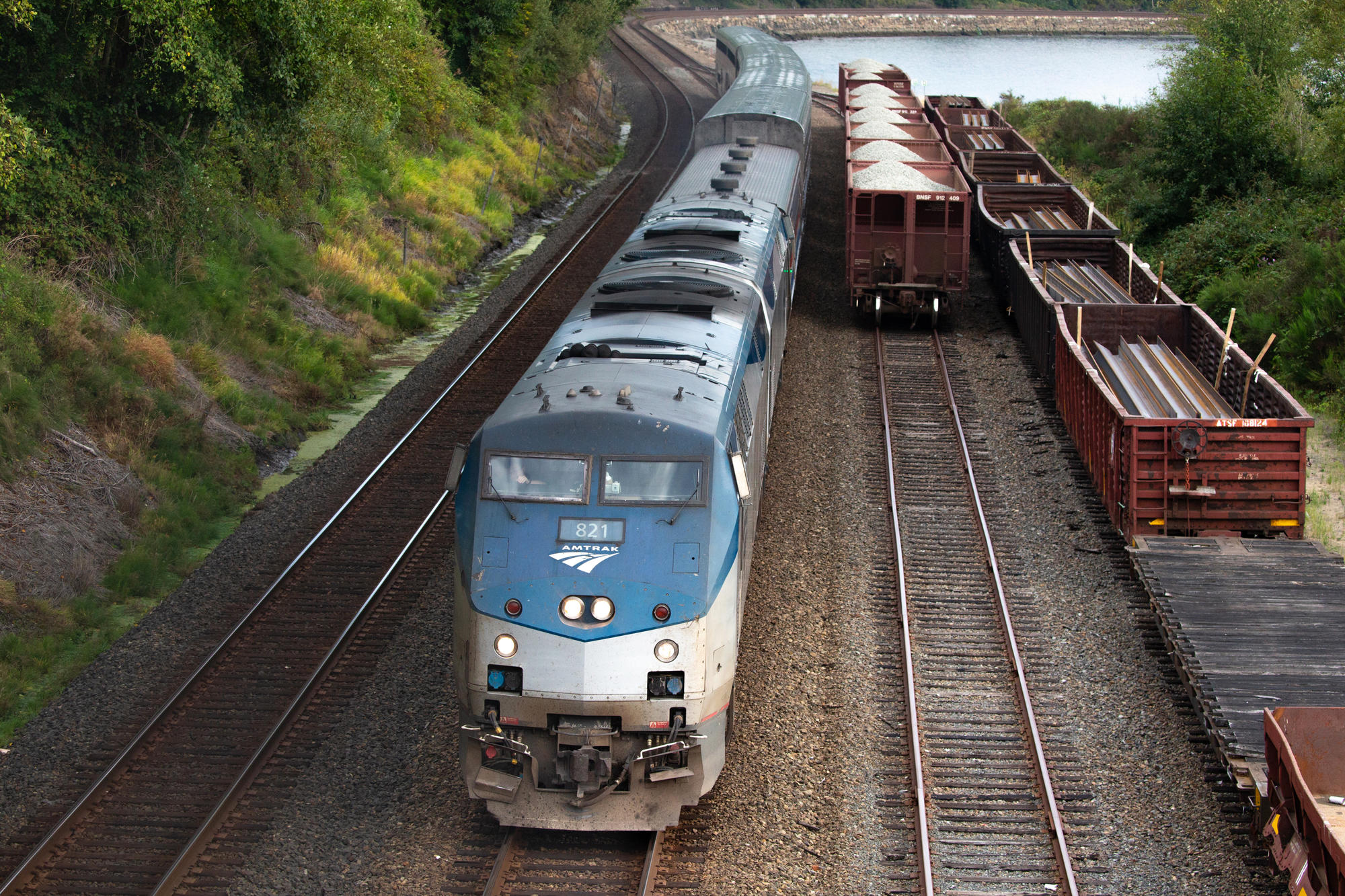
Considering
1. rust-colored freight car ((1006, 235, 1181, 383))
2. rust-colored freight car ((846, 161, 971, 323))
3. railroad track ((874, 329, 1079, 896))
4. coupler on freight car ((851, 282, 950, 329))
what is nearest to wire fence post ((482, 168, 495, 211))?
rust-colored freight car ((846, 161, 971, 323))

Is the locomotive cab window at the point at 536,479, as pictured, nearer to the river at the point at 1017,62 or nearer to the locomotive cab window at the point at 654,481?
the locomotive cab window at the point at 654,481

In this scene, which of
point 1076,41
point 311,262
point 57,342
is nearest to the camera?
point 57,342

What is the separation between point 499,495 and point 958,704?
17.5ft

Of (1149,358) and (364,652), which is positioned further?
(1149,358)

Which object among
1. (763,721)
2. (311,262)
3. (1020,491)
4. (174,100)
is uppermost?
(174,100)

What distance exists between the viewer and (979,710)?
1197 cm

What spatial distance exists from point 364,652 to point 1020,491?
915 cm

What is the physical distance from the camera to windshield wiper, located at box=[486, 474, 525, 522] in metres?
9.56

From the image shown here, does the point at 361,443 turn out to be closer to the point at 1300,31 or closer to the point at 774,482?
the point at 774,482

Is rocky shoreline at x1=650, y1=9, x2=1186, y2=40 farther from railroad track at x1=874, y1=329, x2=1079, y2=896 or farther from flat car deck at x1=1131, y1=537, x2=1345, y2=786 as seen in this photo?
flat car deck at x1=1131, y1=537, x2=1345, y2=786

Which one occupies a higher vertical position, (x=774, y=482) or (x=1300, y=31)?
(x=1300, y=31)

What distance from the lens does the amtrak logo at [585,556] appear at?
368 inches

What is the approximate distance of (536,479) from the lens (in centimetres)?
968

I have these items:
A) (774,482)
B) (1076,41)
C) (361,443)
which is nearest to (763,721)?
(774,482)
